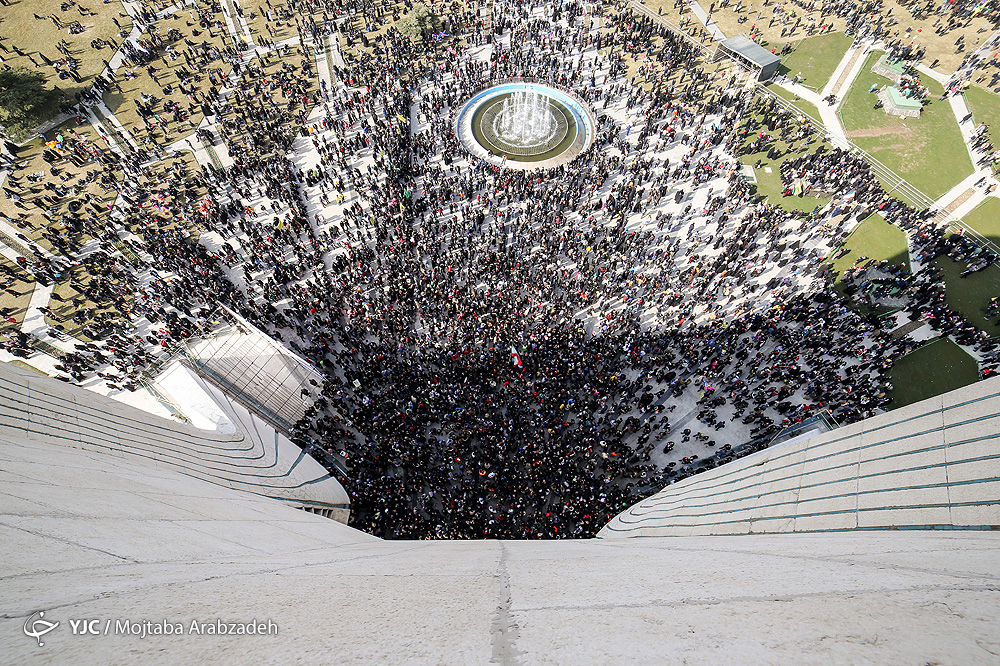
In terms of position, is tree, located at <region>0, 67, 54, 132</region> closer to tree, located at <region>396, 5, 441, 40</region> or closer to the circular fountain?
tree, located at <region>396, 5, 441, 40</region>

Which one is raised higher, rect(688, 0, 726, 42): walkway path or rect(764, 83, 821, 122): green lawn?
rect(688, 0, 726, 42): walkway path

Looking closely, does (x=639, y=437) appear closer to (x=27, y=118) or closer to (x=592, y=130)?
(x=592, y=130)

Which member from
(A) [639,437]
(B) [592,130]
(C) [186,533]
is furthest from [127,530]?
(B) [592,130]

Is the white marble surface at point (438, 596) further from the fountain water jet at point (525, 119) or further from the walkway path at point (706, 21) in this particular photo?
the walkway path at point (706, 21)

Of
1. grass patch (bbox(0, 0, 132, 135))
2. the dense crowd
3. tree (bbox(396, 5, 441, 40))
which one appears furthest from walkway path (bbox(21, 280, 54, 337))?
tree (bbox(396, 5, 441, 40))

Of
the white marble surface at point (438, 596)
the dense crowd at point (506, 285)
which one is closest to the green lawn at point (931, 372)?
the dense crowd at point (506, 285)

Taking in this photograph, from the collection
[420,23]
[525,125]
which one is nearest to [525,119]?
[525,125]
